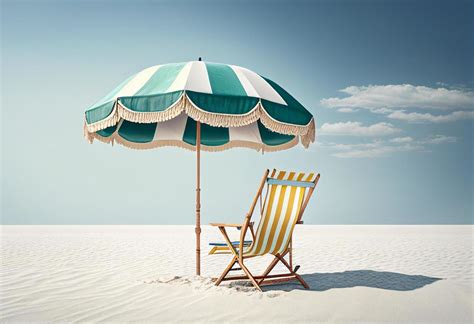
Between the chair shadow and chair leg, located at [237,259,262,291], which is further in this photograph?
the chair shadow

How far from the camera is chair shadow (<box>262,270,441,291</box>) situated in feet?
16.8

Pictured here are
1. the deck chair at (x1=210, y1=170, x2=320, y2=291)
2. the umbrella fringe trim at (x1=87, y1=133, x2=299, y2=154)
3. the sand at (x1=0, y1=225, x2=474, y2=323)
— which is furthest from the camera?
the umbrella fringe trim at (x1=87, y1=133, x2=299, y2=154)

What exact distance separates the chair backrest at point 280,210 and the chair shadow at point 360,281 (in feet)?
1.57

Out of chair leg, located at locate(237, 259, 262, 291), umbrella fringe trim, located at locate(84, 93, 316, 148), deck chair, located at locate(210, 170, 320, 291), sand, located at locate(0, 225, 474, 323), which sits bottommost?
sand, located at locate(0, 225, 474, 323)

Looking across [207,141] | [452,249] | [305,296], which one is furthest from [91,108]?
[452,249]

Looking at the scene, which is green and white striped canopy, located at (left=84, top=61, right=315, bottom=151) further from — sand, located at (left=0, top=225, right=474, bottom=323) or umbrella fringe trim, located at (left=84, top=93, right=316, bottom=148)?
sand, located at (left=0, top=225, right=474, bottom=323)

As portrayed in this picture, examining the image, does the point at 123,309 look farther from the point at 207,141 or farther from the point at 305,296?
the point at 207,141

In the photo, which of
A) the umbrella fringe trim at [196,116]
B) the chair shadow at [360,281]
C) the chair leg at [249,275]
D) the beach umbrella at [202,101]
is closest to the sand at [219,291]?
the chair shadow at [360,281]

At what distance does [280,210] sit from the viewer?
15.6 ft

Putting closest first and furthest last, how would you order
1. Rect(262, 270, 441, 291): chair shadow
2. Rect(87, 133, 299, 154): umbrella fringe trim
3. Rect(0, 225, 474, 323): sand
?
Rect(0, 225, 474, 323): sand
Rect(262, 270, 441, 291): chair shadow
Rect(87, 133, 299, 154): umbrella fringe trim

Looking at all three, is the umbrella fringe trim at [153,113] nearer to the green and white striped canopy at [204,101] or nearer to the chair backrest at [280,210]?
the green and white striped canopy at [204,101]

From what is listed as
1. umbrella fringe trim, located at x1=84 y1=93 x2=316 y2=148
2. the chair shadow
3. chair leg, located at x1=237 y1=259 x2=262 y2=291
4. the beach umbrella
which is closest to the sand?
the chair shadow

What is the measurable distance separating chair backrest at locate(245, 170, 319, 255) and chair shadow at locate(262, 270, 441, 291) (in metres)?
0.48

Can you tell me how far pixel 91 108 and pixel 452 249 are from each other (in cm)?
745
